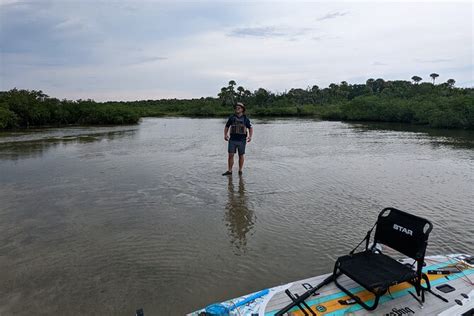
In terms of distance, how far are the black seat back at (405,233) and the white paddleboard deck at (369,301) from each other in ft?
1.21

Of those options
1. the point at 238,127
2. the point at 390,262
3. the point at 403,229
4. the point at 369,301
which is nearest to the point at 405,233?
the point at 403,229

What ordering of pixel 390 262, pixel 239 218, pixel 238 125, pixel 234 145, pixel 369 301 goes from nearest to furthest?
1. pixel 369 301
2. pixel 390 262
3. pixel 239 218
4. pixel 238 125
5. pixel 234 145

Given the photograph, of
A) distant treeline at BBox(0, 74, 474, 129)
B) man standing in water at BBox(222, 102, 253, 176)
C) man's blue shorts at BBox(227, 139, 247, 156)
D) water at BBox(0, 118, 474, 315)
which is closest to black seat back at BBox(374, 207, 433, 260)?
water at BBox(0, 118, 474, 315)

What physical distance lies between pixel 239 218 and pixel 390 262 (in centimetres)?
314

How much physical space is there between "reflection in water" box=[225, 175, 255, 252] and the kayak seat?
188cm

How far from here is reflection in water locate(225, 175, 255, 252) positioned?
5.15 meters

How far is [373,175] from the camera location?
951 cm

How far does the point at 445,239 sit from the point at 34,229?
22.2 feet

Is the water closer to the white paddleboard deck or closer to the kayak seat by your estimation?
the white paddleboard deck

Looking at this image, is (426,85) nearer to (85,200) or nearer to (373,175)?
(373,175)

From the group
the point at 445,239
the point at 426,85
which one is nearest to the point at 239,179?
the point at 445,239

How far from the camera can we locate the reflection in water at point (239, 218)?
16.9 feet

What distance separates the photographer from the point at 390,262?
3.31 meters

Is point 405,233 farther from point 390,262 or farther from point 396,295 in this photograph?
point 396,295
